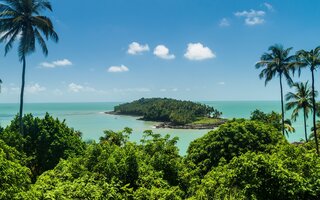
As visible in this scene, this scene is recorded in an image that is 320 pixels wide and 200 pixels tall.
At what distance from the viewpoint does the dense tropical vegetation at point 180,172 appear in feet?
35.6

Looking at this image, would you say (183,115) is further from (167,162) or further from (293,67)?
(167,162)

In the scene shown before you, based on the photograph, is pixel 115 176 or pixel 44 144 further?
pixel 44 144

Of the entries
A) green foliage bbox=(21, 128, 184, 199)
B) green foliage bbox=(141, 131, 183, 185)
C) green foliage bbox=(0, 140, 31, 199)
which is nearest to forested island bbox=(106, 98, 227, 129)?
green foliage bbox=(141, 131, 183, 185)

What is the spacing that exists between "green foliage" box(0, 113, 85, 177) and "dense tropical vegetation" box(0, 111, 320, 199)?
203cm

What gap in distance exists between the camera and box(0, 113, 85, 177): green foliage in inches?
897

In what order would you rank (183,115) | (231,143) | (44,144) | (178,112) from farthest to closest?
1. (178,112)
2. (183,115)
3. (44,144)
4. (231,143)

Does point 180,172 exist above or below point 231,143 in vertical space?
below

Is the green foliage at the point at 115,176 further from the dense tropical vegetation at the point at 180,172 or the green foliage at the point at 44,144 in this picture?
the green foliage at the point at 44,144

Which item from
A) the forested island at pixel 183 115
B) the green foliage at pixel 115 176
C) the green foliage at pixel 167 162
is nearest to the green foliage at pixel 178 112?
the forested island at pixel 183 115

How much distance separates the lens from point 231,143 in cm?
1903

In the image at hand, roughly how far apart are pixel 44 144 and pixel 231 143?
45.4 ft

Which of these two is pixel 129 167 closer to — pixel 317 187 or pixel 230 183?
pixel 230 183

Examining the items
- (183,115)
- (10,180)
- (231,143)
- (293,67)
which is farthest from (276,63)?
(183,115)

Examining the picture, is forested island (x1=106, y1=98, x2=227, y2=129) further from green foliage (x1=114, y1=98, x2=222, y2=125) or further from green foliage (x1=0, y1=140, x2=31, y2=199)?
green foliage (x1=0, y1=140, x2=31, y2=199)
